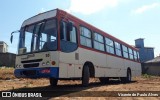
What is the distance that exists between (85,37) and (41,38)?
115 inches

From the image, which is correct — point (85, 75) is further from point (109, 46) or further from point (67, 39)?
point (109, 46)

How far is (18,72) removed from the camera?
10.2m

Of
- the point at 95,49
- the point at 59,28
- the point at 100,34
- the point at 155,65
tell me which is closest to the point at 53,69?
the point at 59,28

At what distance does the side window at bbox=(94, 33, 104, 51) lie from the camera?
43.1ft

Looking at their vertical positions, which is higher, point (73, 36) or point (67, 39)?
point (73, 36)

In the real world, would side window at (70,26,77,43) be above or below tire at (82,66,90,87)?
above

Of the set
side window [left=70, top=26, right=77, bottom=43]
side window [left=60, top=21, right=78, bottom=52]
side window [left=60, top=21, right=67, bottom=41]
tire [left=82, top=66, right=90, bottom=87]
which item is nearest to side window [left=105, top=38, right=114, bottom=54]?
tire [left=82, top=66, right=90, bottom=87]

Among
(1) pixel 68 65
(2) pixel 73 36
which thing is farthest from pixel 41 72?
(2) pixel 73 36

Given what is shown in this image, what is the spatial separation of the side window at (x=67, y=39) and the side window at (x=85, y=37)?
86 centimetres

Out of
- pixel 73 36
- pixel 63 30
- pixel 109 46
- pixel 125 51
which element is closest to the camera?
pixel 63 30

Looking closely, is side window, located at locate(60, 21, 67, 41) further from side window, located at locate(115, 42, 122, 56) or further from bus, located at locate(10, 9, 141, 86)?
side window, located at locate(115, 42, 122, 56)

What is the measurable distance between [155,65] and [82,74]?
35168 millimetres

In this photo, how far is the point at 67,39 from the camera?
9977 mm

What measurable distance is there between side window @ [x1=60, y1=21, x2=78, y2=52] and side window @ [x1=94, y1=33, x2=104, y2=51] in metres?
2.59
